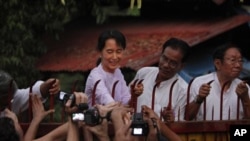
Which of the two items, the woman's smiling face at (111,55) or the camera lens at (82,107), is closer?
the camera lens at (82,107)

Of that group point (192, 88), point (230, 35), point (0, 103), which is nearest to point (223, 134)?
point (192, 88)

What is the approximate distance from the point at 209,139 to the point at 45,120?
107 cm

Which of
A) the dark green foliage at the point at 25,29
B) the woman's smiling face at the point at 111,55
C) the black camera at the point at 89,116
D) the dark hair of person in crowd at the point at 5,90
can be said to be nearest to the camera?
the black camera at the point at 89,116

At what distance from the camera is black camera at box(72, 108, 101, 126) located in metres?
5.65

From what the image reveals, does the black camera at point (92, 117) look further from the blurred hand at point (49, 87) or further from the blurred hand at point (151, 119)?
the blurred hand at point (49, 87)

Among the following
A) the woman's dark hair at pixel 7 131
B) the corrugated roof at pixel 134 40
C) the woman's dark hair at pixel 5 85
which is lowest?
the woman's dark hair at pixel 7 131

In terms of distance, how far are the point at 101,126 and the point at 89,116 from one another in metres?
0.21

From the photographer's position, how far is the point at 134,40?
11.1 m

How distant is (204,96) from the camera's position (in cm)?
649

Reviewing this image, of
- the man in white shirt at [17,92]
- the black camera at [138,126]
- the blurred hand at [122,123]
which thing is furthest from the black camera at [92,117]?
the man in white shirt at [17,92]

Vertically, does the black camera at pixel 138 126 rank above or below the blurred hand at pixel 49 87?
below

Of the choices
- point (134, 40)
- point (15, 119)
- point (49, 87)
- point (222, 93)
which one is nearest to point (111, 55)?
point (49, 87)

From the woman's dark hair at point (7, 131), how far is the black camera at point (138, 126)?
25.4 inches

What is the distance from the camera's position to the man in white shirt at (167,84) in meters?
6.58
